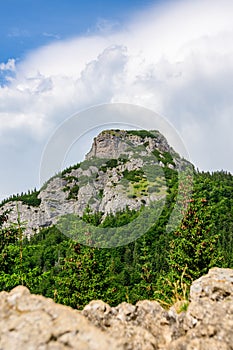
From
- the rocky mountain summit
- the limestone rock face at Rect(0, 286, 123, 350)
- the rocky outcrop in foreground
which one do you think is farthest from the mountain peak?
the limestone rock face at Rect(0, 286, 123, 350)

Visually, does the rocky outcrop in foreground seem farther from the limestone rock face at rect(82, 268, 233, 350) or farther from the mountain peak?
the mountain peak

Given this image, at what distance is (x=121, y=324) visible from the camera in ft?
14.8

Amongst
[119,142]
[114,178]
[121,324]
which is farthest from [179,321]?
[114,178]

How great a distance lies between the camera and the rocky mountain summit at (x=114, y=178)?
47113 mm

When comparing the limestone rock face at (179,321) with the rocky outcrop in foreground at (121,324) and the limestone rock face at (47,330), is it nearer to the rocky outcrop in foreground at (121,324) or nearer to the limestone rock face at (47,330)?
the rocky outcrop in foreground at (121,324)

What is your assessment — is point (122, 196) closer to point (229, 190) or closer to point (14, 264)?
point (229, 190)

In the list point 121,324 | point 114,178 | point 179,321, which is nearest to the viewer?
point 121,324

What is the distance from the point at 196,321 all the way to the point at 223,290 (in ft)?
2.97

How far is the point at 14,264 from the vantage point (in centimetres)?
1583

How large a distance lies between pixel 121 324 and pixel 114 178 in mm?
168858

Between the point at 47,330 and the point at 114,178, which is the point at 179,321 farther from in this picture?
the point at 114,178

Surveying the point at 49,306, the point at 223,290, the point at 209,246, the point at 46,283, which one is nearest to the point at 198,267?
the point at 209,246

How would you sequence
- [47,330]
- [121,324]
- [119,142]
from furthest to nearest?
[119,142] < [121,324] < [47,330]

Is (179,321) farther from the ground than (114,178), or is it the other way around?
(114,178)
